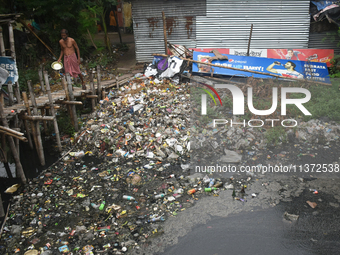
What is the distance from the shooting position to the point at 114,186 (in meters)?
6.17

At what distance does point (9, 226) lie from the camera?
521 cm

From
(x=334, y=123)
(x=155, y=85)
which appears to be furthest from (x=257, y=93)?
(x=155, y=85)

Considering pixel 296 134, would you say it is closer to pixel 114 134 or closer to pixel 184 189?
pixel 184 189

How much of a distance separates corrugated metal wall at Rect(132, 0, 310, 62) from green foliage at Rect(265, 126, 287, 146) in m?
5.46

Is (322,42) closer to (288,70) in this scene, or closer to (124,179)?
(288,70)

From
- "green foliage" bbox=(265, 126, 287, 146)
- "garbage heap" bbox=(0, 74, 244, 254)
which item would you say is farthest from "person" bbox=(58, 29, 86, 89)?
"green foliage" bbox=(265, 126, 287, 146)

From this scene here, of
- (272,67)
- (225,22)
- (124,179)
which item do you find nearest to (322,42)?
(272,67)

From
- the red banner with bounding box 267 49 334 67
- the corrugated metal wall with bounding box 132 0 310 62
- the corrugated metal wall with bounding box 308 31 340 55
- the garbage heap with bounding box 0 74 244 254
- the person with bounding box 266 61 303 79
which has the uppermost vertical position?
the corrugated metal wall with bounding box 132 0 310 62

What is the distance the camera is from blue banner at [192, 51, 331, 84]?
32.3 feet

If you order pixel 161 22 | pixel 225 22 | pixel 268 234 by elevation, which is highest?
pixel 161 22

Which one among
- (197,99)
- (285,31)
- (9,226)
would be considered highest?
(285,31)

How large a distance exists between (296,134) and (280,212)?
9.86 ft

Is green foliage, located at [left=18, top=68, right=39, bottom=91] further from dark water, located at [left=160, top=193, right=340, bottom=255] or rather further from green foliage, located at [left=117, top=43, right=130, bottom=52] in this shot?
dark water, located at [left=160, top=193, right=340, bottom=255]

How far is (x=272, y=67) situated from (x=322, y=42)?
3253mm
